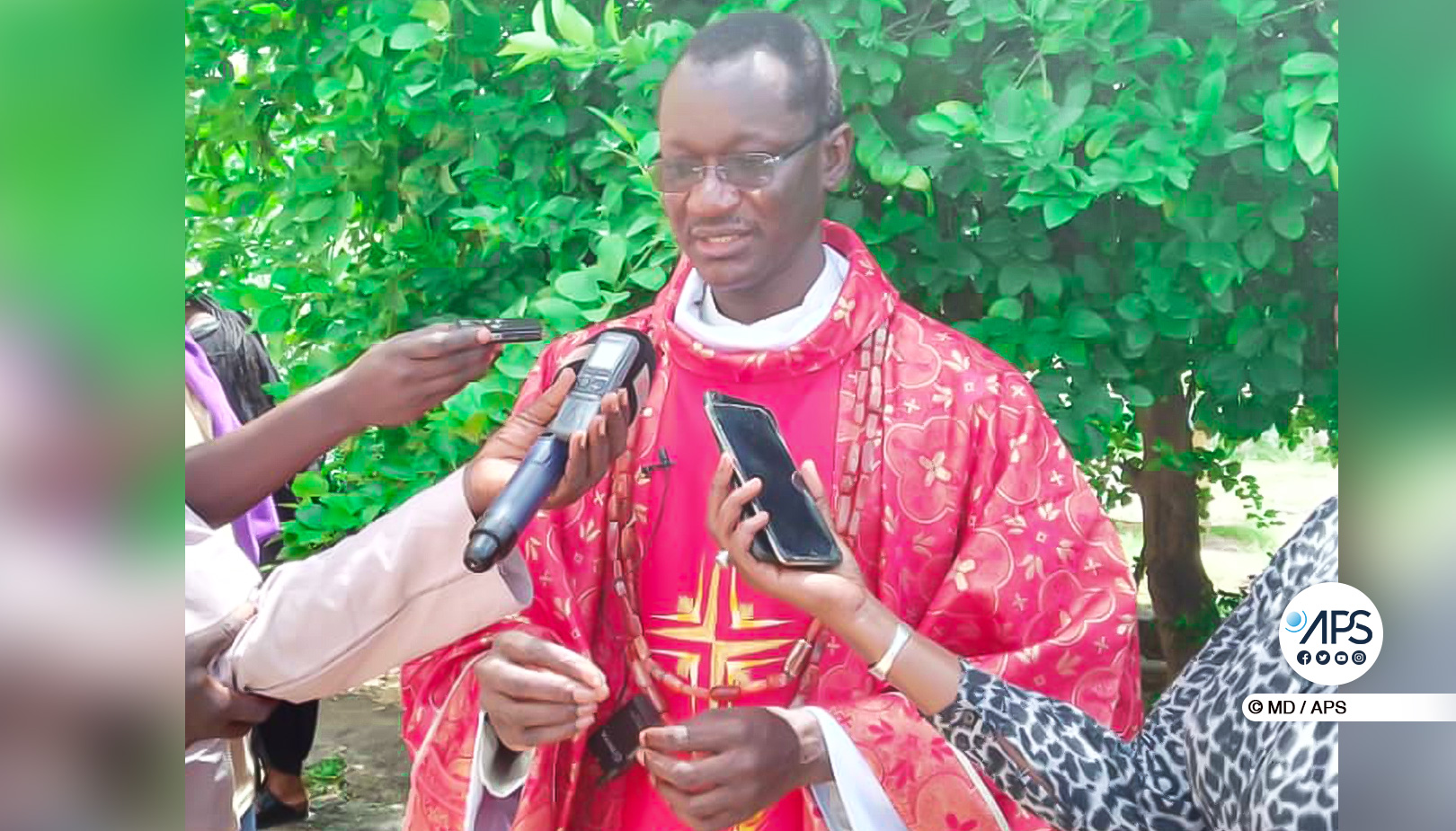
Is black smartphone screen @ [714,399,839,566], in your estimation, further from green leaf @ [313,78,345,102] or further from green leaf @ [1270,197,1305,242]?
green leaf @ [313,78,345,102]

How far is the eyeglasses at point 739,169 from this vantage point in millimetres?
2289

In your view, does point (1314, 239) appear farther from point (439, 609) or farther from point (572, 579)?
point (439, 609)

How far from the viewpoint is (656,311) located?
2432 mm

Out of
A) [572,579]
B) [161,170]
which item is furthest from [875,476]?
[161,170]

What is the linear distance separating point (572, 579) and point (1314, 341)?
1.13 m

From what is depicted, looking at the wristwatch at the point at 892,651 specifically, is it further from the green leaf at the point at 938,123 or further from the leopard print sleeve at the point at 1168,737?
the green leaf at the point at 938,123

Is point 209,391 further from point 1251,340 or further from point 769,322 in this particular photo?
point 1251,340

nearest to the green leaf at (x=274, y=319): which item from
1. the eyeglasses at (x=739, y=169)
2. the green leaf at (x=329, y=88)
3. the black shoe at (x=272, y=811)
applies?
the green leaf at (x=329, y=88)

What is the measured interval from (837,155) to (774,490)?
0.53 meters

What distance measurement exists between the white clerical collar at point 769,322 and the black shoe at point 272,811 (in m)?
2.27

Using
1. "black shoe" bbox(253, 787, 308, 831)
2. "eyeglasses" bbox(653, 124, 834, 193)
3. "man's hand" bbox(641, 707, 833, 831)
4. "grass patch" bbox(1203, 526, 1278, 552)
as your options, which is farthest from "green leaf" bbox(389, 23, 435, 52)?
"black shoe" bbox(253, 787, 308, 831)

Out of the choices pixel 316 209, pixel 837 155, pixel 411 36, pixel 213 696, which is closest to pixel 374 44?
pixel 411 36

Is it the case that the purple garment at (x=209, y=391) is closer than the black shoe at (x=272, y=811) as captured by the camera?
Yes

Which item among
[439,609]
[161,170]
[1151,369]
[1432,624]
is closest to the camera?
[161,170]
